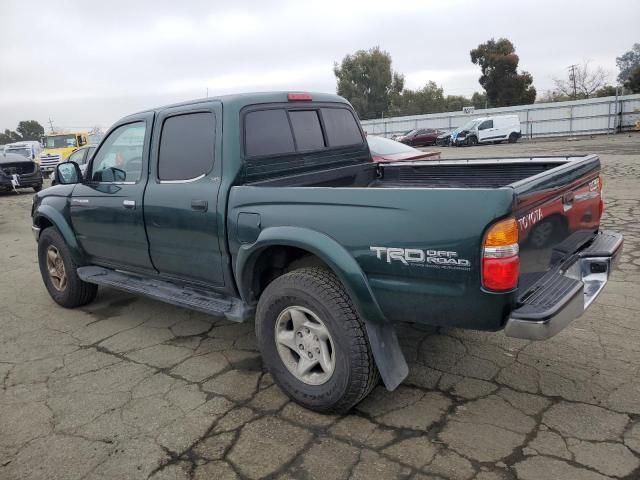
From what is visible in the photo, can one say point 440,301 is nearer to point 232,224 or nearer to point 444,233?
point 444,233

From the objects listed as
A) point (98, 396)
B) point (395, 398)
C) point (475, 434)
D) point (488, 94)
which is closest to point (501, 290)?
point (475, 434)

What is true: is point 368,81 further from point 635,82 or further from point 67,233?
point 67,233

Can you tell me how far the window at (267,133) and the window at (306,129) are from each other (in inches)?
3.1

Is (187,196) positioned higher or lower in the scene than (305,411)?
higher

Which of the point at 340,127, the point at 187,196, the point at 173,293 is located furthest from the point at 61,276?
the point at 340,127

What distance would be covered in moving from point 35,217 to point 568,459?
510 centimetres

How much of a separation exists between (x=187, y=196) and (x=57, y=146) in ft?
77.6

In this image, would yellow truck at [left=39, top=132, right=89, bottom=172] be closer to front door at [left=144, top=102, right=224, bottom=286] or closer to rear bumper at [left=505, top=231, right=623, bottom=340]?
front door at [left=144, top=102, right=224, bottom=286]

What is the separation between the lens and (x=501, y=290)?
2305 mm

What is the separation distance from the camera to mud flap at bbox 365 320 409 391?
274cm

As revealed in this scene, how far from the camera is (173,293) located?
3824 millimetres

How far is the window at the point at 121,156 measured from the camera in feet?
13.4

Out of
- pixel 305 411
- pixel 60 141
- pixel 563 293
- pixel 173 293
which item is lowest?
pixel 305 411

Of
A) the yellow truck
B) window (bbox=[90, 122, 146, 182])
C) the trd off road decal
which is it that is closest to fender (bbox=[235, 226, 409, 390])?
the trd off road decal
